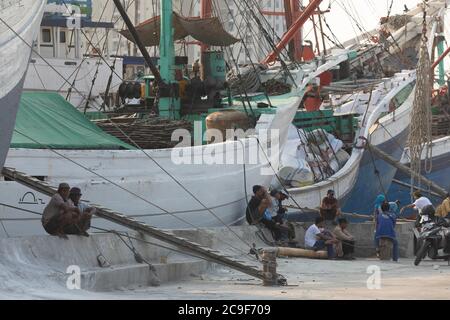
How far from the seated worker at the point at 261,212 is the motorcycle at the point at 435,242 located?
8.22ft

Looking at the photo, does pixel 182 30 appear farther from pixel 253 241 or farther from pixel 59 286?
pixel 59 286

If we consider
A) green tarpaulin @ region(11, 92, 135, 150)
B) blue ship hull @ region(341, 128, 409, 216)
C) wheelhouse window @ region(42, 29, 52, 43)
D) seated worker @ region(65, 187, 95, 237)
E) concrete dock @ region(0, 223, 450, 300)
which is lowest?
concrete dock @ region(0, 223, 450, 300)

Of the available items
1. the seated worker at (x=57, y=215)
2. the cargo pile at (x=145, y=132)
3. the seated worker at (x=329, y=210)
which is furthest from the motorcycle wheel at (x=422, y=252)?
the seated worker at (x=57, y=215)

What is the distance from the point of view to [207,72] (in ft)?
80.8

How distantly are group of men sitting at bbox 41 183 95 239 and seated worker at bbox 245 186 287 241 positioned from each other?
533cm

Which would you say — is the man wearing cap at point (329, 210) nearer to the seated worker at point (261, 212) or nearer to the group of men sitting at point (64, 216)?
the seated worker at point (261, 212)

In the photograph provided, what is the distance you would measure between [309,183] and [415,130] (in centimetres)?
440

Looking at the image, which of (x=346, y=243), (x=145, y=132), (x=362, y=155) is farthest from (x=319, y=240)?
(x=362, y=155)

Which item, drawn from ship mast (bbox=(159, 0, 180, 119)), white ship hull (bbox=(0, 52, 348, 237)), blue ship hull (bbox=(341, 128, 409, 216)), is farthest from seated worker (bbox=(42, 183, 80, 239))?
blue ship hull (bbox=(341, 128, 409, 216))

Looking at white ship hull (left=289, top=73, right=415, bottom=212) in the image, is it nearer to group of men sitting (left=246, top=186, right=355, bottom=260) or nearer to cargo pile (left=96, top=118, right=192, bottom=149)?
group of men sitting (left=246, top=186, right=355, bottom=260)

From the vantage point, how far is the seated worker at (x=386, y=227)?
20.0 meters

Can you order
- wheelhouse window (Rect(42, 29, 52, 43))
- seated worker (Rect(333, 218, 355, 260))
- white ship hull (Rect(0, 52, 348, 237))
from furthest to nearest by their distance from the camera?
1. wheelhouse window (Rect(42, 29, 52, 43))
2. seated worker (Rect(333, 218, 355, 260))
3. white ship hull (Rect(0, 52, 348, 237))

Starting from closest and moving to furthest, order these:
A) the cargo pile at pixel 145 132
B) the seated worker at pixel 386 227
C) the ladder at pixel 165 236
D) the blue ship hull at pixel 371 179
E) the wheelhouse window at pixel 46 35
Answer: the ladder at pixel 165 236 < the seated worker at pixel 386 227 < the cargo pile at pixel 145 132 < the blue ship hull at pixel 371 179 < the wheelhouse window at pixel 46 35

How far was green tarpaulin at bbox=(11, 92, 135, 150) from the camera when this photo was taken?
1853 centimetres
